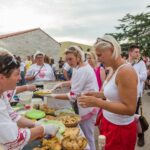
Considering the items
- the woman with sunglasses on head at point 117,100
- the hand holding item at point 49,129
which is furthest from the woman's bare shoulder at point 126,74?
the hand holding item at point 49,129

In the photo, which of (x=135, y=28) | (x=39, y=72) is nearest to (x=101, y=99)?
(x=39, y=72)

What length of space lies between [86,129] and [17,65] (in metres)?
2.12

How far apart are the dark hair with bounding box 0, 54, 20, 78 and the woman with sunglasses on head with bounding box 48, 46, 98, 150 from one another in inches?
72.3

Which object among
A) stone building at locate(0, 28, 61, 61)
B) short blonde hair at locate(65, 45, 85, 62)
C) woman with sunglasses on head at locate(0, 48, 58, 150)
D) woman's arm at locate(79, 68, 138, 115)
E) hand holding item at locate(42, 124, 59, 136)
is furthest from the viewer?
stone building at locate(0, 28, 61, 61)

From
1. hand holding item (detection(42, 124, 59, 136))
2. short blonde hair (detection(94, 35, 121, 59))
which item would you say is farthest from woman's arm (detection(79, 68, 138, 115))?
hand holding item (detection(42, 124, 59, 136))

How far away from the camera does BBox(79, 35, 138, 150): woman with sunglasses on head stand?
7.25ft

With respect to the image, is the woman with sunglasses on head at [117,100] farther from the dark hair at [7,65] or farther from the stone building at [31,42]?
the stone building at [31,42]

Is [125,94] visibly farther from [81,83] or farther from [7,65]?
[81,83]

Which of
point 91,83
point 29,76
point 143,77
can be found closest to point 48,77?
point 29,76

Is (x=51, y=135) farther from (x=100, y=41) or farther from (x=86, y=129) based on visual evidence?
(x=86, y=129)

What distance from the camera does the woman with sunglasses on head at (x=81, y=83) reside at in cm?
353

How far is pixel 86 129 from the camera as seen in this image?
3.67 meters

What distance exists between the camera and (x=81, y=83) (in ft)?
11.7

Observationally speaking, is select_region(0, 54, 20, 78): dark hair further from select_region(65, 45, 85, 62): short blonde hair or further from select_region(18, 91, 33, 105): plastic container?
select_region(18, 91, 33, 105): plastic container
